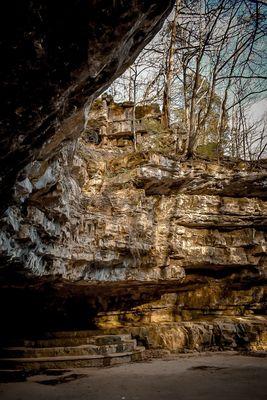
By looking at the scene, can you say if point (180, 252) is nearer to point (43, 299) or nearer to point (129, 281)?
point (129, 281)

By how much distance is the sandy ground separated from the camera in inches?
185

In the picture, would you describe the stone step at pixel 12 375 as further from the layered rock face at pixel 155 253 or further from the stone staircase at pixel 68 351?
the layered rock face at pixel 155 253

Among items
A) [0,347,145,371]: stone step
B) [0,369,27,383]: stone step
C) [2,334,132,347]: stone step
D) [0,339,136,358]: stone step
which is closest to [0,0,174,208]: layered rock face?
[0,369,27,383]: stone step

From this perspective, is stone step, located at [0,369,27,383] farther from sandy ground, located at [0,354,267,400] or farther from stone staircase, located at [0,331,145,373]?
sandy ground, located at [0,354,267,400]

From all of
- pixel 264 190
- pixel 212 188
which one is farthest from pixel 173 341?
pixel 264 190

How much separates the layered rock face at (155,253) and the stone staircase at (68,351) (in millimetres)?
1243

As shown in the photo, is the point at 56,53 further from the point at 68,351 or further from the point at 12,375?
the point at 68,351

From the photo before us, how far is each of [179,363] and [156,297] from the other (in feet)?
12.1

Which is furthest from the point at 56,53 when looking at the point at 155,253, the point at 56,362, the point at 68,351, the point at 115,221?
the point at 68,351

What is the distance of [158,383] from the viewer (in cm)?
556

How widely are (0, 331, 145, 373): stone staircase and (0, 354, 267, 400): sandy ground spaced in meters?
0.66

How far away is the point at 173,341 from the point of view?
9.88 m

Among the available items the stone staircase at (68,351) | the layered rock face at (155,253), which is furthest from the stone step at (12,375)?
the layered rock face at (155,253)

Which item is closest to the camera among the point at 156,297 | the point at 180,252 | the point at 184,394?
the point at 184,394
